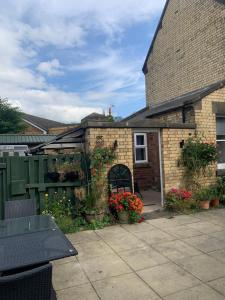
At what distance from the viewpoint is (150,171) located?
11.9m

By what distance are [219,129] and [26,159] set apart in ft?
20.6

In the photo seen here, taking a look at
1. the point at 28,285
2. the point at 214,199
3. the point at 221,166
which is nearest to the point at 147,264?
the point at 28,285

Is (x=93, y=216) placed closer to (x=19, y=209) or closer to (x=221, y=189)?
(x=19, y=209)

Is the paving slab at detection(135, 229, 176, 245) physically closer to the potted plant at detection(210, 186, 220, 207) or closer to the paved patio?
the paved patio

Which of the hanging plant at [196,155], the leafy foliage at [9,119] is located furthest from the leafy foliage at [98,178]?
the leafy foliage at [9,119]

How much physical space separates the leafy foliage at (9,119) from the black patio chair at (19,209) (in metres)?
23.9

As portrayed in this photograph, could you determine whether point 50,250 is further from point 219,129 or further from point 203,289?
point 219,129

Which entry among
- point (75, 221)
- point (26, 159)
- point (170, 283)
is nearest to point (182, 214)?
point (75, 221)

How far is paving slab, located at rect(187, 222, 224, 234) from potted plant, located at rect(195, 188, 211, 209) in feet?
4.48

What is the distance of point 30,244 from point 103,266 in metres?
1.78

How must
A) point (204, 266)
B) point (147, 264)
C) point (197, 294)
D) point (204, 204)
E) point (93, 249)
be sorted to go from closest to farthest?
point (197, 294), point (204, 266), point (147, 264), point (93, 249), point (204, 204)

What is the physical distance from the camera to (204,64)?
12.4 meters

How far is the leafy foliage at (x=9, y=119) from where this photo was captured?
26.8 meters

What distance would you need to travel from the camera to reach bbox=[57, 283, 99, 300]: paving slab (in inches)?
136
